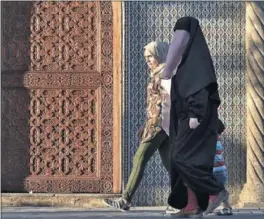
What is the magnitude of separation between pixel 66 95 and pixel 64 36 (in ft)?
1.84

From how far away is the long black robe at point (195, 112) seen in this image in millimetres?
6031

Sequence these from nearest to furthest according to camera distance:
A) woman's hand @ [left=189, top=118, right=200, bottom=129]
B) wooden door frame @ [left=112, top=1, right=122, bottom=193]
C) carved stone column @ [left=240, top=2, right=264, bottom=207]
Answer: woman's hand @ [left=189, top=118, right=200, bottom=129], carved stone column @ [left=240, top=2, right=264, bottom=207], wooden door frame @ [left=112, top=1, right=122, bottom=193]

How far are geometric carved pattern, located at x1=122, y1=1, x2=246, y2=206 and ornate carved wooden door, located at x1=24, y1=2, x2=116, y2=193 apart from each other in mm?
→ 386

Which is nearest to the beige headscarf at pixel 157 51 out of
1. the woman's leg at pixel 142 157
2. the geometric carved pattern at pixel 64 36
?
the woman's leg at pixel 142 157

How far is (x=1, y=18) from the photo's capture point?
29.7 feet

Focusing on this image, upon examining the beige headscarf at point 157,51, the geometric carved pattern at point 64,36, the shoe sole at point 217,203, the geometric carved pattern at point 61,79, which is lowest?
the shoe sole at point 217,203

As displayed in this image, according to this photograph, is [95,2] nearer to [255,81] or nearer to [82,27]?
[82,27]

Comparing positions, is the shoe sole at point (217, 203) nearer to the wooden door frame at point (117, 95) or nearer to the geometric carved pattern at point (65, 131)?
the wooden door frame at point (117, 95)

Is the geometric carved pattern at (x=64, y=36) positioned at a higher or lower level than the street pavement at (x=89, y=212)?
higher

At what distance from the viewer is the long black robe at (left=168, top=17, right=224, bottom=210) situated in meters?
6.03

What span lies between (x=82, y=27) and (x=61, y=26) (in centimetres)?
20

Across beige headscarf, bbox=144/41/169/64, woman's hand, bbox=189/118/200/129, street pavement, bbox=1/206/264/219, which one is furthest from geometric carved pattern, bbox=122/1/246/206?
woman's hand, bbox=189/118/200/129

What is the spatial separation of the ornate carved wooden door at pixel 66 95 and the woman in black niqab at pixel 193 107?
9.45 ft

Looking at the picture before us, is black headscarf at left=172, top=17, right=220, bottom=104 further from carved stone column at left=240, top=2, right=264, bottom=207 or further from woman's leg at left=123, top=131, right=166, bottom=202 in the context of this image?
carved stone column at left=240, top=2, right=264, bottom=207
